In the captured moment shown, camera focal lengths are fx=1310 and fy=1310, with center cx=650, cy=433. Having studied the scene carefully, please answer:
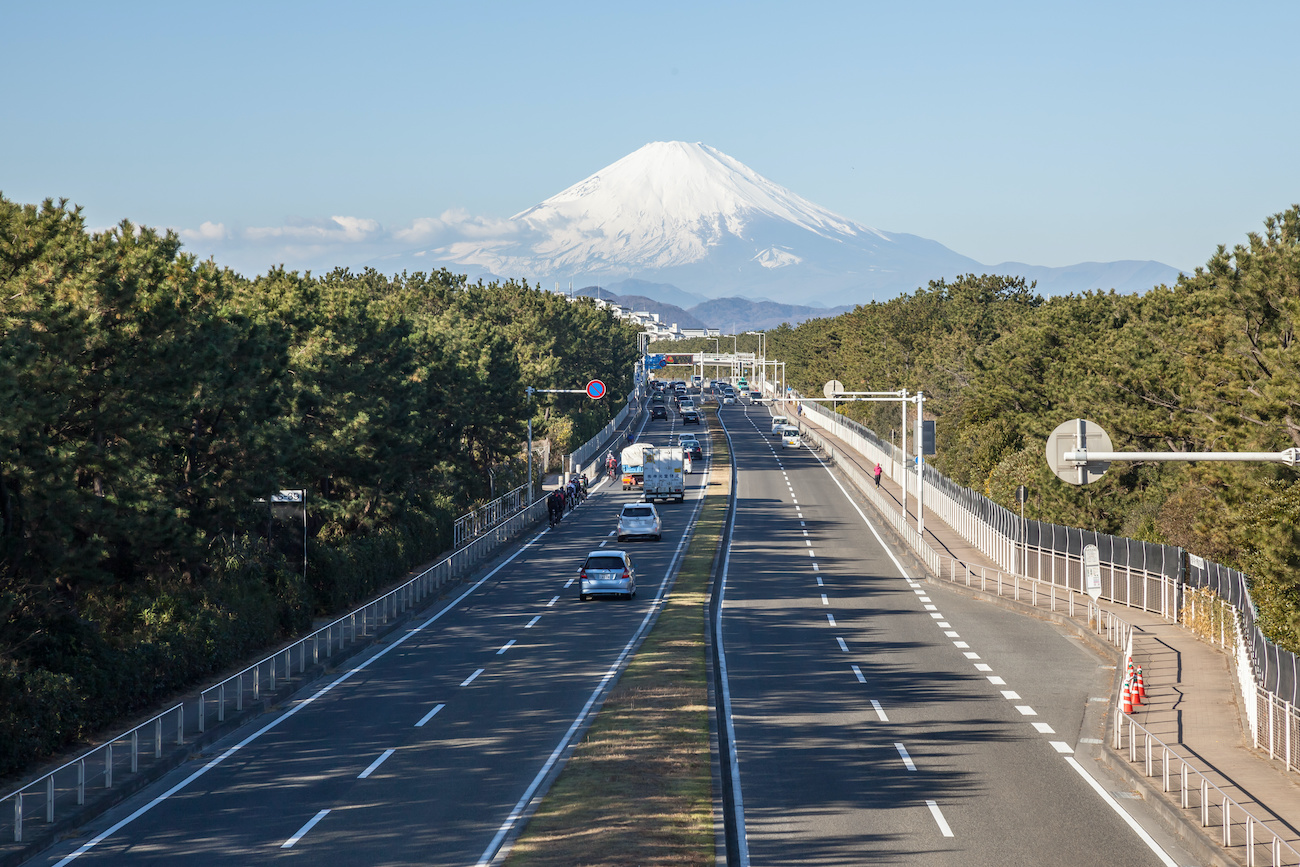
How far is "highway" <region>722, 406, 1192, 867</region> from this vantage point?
53.7 feet

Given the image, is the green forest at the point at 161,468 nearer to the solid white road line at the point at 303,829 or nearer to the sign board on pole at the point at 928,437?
the solid white road line at the point at 303,829

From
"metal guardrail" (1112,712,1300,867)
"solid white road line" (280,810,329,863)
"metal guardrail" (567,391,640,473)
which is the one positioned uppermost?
"metal guardrail" (567,391,640,473)

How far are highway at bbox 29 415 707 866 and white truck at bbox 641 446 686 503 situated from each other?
39293mm

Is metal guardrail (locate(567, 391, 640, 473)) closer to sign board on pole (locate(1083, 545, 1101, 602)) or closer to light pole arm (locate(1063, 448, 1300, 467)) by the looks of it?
sign board on pole (locate(1083, 545, 1101, 602))

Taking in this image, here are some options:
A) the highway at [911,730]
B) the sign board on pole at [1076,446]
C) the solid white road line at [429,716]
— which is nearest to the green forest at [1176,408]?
the highway at [911,730]

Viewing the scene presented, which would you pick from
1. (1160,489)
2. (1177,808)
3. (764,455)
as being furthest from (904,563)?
(764,455)

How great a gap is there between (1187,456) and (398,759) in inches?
515

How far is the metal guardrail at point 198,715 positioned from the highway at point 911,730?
9.27 m

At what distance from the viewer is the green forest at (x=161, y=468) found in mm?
23750

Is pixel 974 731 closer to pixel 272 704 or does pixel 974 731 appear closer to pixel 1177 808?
pixel 1177 808

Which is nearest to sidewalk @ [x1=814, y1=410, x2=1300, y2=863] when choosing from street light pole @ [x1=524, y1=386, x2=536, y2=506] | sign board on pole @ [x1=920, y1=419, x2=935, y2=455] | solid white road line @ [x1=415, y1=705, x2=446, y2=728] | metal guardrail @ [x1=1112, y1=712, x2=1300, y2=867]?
metal guardrail @ [x1=1112, y1=712, x2=1300, y2=867]

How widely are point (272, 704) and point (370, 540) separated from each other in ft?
61.3

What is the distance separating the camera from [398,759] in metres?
21.1

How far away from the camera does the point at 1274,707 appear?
66.8 feet
